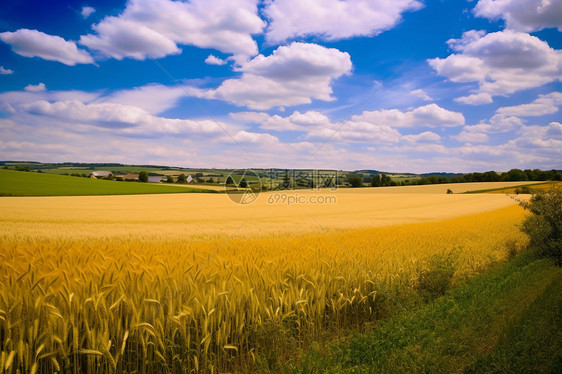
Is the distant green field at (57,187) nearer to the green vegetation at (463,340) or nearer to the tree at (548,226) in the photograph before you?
the green vegetation at (463,340)

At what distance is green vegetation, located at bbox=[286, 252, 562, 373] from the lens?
468 centimetres

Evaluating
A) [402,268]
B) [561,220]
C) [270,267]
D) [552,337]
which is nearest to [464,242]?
[561,220]

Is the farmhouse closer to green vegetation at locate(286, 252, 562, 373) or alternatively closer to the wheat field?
the wheat field

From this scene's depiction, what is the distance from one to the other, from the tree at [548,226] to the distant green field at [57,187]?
3433cm

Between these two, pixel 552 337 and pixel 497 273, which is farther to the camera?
pixel 497 273

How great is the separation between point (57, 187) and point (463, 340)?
39701 millimetres

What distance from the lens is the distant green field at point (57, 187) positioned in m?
27.9

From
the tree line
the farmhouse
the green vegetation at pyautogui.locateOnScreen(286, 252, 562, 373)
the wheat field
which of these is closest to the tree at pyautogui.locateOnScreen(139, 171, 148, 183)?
the farmhouse

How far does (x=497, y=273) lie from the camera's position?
34.0 feet

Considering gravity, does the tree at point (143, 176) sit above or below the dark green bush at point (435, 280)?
above

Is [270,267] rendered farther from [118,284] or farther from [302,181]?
[302,181]

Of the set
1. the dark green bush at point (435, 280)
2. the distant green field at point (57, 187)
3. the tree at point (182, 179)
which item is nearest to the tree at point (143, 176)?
the distant green field at point (57, 187)

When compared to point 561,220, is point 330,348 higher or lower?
lower

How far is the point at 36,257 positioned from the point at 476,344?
805 centimetres
